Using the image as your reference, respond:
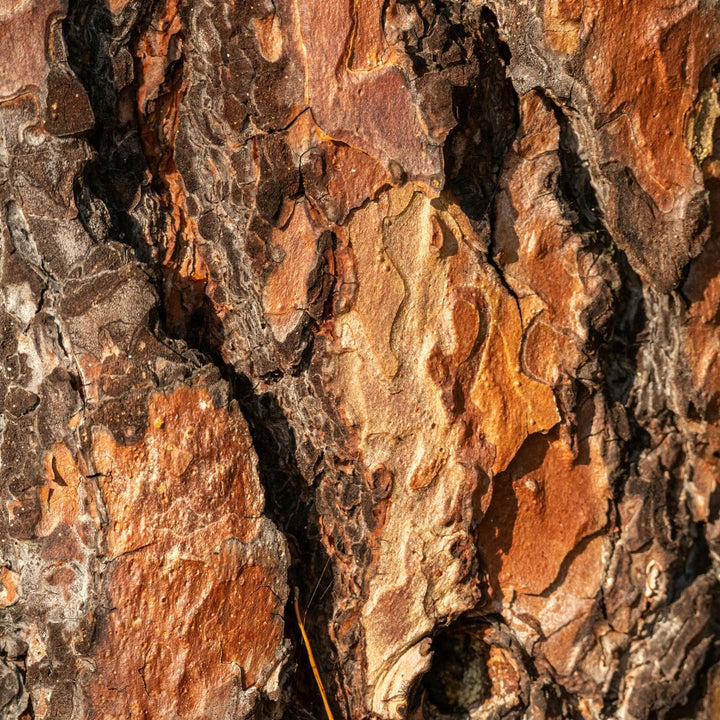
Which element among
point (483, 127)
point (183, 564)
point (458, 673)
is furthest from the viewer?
point (458, 673)

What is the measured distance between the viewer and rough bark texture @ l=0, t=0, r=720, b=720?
119cm

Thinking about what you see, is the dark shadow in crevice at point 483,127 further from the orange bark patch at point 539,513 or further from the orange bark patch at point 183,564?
the orange bark patch at point 183,564

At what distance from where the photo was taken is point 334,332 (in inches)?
49.7

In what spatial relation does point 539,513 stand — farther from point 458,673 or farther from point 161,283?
point 161,283

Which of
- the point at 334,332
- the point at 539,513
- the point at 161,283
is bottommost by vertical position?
the point at 539,513

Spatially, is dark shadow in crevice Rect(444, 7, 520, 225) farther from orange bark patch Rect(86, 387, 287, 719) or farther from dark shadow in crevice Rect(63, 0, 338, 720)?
orange bark patch Rect(86, 387, 287, 719)

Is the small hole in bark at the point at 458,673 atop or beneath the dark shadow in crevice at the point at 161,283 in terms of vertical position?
beneath

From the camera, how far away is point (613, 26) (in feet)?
4.13

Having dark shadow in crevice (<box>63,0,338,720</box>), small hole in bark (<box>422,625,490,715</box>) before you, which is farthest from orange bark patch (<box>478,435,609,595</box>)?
dark shadow in crevice (<box>63,0,338,720</box>)

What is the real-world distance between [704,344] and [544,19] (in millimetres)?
713

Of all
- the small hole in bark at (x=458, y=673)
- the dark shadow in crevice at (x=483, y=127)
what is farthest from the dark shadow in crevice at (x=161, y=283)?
the dark shadow in crevice at (x=483, y=127)

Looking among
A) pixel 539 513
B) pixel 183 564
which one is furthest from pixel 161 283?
pixel 539 513

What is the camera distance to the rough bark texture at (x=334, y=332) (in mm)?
1186

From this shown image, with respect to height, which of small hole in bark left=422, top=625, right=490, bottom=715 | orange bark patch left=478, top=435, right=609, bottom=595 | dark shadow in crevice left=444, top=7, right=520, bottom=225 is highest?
dark shadow in crevice left=444, top=7, right=520, bottom=225
